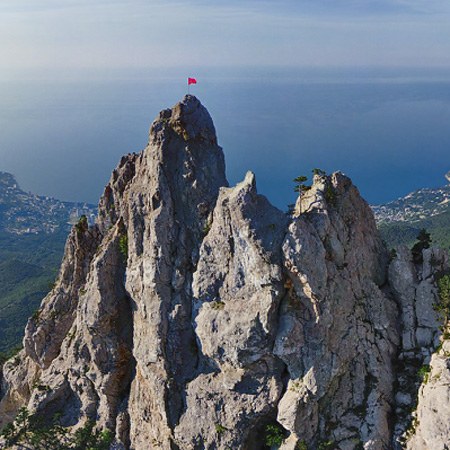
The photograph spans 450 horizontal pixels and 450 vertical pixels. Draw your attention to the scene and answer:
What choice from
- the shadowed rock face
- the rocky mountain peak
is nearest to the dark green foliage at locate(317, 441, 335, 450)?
the shadowed rock face

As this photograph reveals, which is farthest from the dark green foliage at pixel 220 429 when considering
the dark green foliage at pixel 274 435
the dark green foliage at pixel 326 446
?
the dark green foliage at pixel 326 446

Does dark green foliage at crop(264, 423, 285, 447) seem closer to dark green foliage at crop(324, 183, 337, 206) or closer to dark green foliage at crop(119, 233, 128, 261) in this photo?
dark green foliage at crop(324, 183, 337, 206)

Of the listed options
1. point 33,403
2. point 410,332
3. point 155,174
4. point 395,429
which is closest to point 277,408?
point 395,429

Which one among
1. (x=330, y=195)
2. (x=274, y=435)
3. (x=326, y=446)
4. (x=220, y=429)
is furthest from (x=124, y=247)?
(x=326, y=446)

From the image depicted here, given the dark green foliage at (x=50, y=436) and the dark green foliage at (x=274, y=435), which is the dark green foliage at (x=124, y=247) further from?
the dark green foliage at (x=274, y=435)

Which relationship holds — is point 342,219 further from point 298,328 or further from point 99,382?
point 99,382

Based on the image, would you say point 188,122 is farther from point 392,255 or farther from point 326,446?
point 326,446
